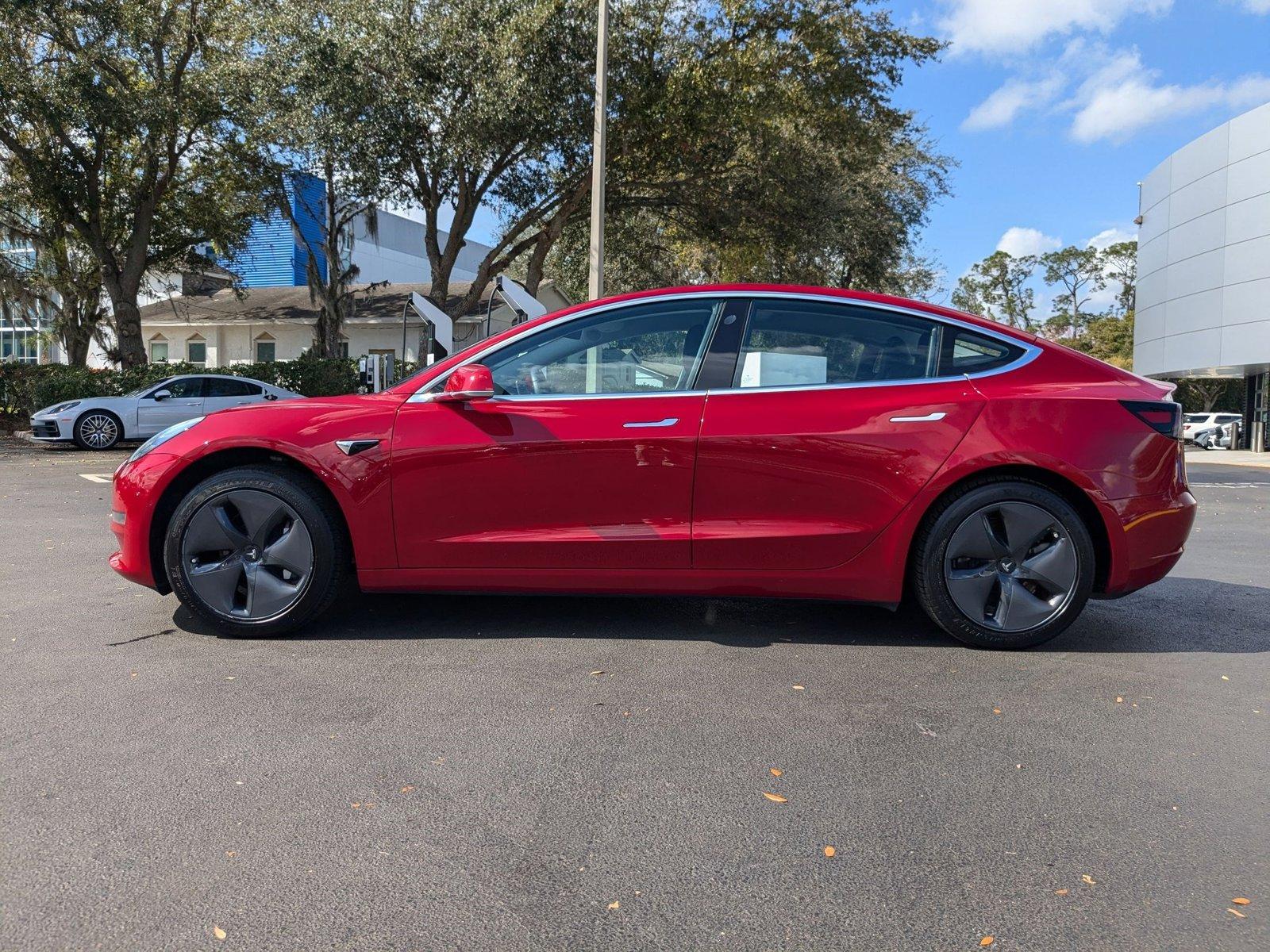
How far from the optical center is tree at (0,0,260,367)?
20531 mm

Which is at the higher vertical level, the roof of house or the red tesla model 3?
the roof of house

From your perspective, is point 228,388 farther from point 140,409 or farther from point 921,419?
point 921,419

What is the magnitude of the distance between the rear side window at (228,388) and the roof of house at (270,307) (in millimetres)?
14276

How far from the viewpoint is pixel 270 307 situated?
37.8 meters

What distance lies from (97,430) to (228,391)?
2.34 metres

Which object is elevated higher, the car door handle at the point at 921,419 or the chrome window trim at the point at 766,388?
the chrome window trim at the point at 766,388

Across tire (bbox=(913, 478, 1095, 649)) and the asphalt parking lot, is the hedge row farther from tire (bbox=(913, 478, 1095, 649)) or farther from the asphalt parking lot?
tire (bbox=(913, 478, 1095, 649))

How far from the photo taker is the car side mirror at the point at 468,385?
4480 mm

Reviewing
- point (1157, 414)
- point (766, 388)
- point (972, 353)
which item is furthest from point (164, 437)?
point (1157, 414)

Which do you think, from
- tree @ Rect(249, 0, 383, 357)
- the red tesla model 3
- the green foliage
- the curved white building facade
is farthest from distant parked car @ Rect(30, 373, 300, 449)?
the curved white building facade

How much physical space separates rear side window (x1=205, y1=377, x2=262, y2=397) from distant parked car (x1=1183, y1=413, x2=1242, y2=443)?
107 feet

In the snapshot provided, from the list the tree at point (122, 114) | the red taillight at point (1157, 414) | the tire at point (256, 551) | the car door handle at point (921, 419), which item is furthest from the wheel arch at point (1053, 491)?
the tree at point (122, 114)

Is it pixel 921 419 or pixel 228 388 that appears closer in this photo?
pixel 921 419

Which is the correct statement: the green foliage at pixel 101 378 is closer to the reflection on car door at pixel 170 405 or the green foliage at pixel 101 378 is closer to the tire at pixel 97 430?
the reflection on car door at pixel 170 405
